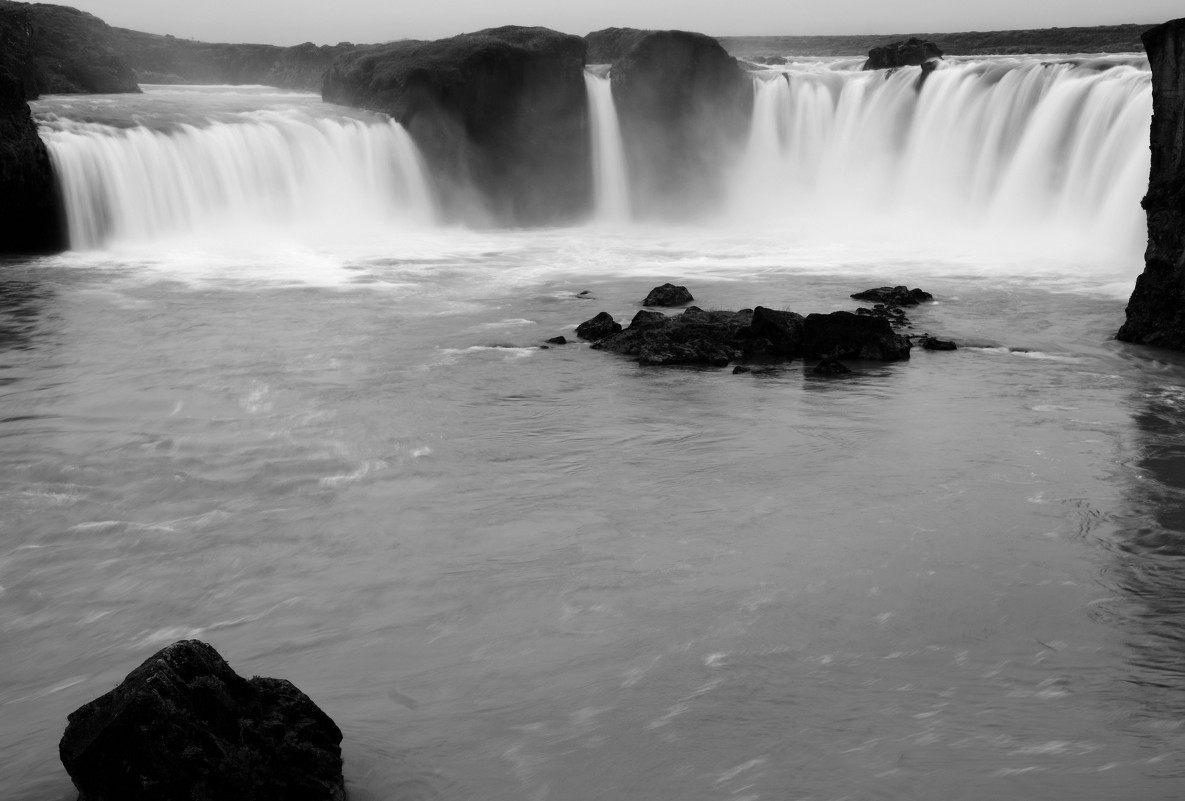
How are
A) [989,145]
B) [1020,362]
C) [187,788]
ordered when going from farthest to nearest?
[989,145] → [1020,362] → [187,788]

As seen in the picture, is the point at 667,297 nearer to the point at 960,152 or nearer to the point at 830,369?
the point at 830,369

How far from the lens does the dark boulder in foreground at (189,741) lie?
15.6 ft

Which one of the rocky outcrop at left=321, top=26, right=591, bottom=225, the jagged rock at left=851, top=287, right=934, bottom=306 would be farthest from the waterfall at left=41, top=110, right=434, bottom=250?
the jagged rock at left=851, top=287, right=934, bottom=306

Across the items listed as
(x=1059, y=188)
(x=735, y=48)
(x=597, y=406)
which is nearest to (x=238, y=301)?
(x=597, y=406)

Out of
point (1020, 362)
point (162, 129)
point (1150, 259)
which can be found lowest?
point (1020, 362)

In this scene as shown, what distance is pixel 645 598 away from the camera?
25.5 ft

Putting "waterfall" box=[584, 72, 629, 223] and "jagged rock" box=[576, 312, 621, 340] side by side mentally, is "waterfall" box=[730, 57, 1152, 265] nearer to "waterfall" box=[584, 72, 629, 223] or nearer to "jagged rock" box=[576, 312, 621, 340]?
"waterfall" box=[584, 72, 629, 223]

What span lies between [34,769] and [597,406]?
25.7 feet

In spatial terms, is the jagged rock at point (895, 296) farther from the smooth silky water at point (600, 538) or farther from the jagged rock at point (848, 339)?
the jagged rock at point (848, 339)

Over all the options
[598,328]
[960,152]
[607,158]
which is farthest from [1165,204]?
[607,158]

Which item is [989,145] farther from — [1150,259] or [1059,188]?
Answer: [1150,259]

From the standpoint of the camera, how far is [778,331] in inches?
592

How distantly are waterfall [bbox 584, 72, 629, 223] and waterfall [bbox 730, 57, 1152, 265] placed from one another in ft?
11.6

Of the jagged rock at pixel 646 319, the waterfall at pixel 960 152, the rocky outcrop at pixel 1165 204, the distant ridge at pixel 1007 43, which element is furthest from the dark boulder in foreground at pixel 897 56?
the jagged rock at pixel 646 319
